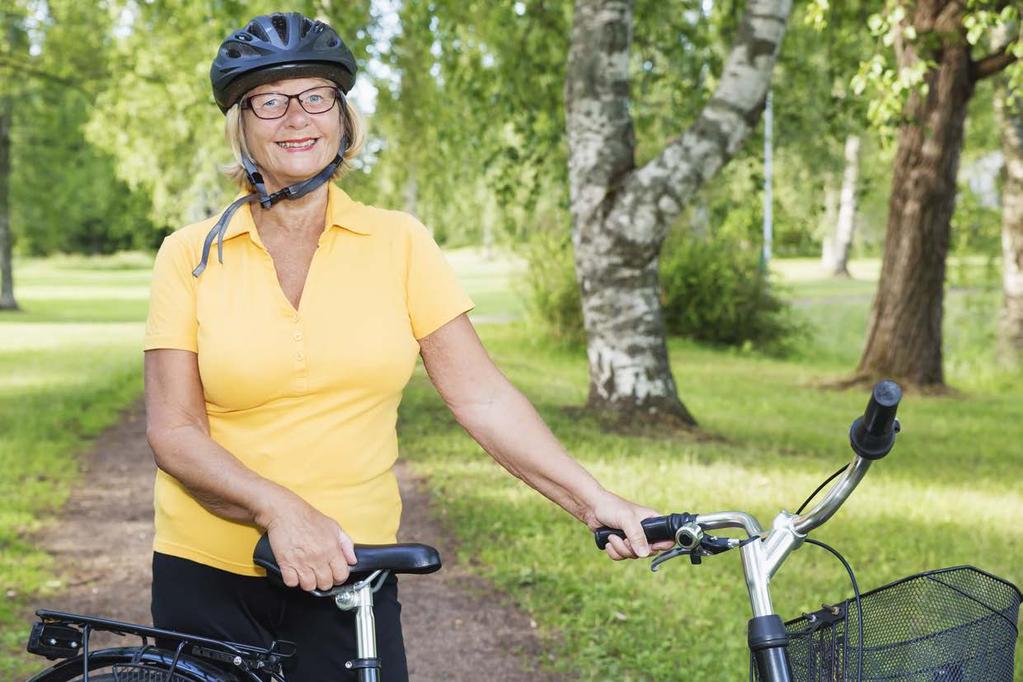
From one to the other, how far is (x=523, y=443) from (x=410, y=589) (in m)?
4.29

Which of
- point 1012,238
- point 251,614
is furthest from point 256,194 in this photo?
point 1012,238

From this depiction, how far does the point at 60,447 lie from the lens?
11.1 metres

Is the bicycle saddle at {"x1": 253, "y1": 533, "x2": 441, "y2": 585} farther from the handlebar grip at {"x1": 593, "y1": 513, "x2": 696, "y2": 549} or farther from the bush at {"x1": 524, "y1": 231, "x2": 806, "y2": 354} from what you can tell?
the bush at {"x1": 524, "y1": 231, "x2": 806, "y2": 354}

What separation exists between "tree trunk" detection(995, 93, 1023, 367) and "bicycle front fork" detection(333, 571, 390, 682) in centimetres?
1455

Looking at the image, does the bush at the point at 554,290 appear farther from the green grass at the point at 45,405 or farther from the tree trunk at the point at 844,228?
the tree trunk at the point at 844,228

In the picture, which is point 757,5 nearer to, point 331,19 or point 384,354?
point 331,19

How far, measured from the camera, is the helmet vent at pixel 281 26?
2.68 meters

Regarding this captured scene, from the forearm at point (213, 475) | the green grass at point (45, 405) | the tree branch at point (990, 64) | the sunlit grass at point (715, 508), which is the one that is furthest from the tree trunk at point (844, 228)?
the forearm at point (213, 475)

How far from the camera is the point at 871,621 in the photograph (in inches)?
84.1

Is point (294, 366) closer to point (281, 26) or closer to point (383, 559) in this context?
point (383, 559)

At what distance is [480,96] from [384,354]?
11.7 meters

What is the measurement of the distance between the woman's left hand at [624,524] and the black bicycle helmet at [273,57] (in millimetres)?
1045

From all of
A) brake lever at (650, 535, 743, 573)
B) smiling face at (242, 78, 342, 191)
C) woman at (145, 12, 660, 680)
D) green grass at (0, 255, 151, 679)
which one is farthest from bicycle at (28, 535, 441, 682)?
green grass at (0, 255, 151, 679)

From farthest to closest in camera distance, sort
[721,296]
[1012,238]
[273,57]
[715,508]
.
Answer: [721,296] < [1012,238] < [715,508] < [273,57]
